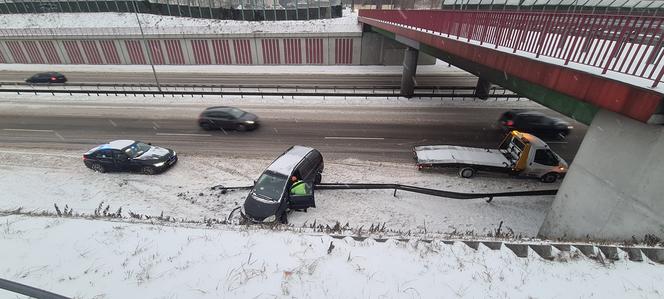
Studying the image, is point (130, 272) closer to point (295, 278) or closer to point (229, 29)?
point (295, 278)

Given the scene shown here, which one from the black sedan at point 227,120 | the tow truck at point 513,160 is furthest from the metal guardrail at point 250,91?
the tow truck at point 513,160

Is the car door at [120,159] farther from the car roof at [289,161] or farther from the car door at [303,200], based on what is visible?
the car door at [303,200]

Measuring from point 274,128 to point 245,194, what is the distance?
7.22m

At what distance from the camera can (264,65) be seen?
3700 centimetres

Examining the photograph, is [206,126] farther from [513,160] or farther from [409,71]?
[513,160]

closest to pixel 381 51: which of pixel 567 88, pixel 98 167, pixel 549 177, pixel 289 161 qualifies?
pixel 549 177

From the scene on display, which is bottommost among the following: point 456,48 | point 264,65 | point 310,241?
point 264,65

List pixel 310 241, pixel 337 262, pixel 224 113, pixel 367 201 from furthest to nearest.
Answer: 1. pixel 224 113
2. pixel 367 201
3. pixel 310 241
4. pixel 337 262

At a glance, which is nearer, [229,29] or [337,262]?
[337,262]

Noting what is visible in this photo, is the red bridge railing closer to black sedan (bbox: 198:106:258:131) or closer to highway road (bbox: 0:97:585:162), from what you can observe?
highway road (bbox: 0:97:585:162)

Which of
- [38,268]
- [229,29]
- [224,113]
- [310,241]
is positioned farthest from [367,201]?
[229,29]

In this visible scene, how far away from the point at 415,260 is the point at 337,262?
5.34ft

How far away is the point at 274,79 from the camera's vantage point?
31109 millimetres

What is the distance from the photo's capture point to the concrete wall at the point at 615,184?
270 inches
